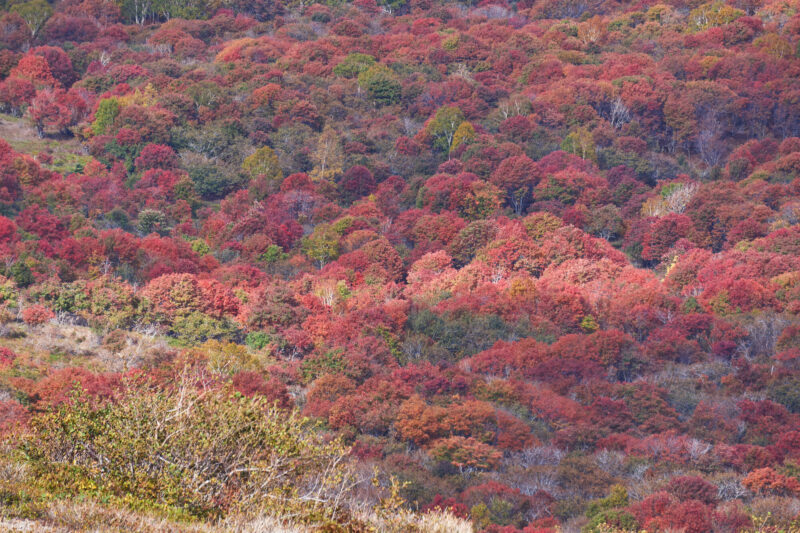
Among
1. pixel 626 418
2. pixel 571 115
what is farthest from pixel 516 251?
pixel 571 115

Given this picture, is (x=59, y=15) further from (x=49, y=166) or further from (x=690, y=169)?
(x=690, y=169)

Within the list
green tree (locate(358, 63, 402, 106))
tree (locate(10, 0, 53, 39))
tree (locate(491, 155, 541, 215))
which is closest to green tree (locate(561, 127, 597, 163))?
tree (locate(491, 155, 541, 215))

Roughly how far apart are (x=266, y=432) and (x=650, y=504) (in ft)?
58.3

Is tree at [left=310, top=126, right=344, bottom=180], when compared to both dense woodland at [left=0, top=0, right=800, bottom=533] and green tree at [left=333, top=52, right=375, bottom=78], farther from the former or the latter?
green tree at [left=333, top=52, right=375, bottom=78]

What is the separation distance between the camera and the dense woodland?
15.9m

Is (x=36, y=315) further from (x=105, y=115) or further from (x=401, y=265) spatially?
(x=105, y=115)

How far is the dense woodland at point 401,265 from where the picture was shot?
15.9 m

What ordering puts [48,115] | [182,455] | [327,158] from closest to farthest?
1. [182,455]
2. [48,115]
3. [327,158]

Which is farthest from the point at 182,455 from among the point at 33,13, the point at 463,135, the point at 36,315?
the point at 33,13

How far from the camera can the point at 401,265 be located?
202ft

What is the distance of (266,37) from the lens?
4104 inches

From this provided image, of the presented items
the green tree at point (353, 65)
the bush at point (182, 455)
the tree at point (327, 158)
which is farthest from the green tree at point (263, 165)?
the bush at point (182, 455)

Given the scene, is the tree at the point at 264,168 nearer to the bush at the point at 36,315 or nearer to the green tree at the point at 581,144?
the green tree at the point at 581,144

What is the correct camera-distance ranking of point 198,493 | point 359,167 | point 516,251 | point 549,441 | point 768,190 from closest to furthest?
point 198,493 → point 549,441 → point 516,251 → point 768,190 → point 359,167
